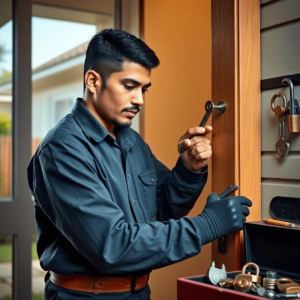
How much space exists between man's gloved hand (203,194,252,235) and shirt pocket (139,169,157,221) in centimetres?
35

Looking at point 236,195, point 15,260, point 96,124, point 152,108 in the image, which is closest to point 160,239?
point 236,195

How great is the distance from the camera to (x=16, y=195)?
262 cm

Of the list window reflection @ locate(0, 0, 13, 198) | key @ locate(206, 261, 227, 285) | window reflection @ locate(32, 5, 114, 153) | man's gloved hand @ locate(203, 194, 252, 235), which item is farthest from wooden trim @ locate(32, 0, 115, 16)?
key @ locate(206, 261, 227, 285)

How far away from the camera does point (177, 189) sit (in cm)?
168

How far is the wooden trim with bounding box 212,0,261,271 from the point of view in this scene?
146 cm

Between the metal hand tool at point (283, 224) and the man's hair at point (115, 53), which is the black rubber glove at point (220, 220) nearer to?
the metal hand tool at point (283, 224)

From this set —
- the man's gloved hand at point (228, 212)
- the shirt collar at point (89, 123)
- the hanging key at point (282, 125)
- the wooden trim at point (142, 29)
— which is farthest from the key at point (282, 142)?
the wooden trim at point (142, 29)

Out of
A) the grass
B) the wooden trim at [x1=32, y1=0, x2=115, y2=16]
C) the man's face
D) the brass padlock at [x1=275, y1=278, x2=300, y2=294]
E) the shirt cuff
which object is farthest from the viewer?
the wooden trim at [x1=32, y1=0, x2=115, y2=16]

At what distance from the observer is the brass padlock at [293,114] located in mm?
1344

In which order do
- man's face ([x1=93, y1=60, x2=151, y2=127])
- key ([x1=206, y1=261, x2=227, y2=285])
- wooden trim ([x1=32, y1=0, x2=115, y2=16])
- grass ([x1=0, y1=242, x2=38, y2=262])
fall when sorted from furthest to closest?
wooden trim ([x1=32, y1=0, x2=115, y2=16]) < grass ([x1=0, y1=242, x2=38, y2=262]) < man's face ([x1=93, y1=60, x2=151, y2=127]) < key ([x1=206, y1=261, x2=227, y2=285])

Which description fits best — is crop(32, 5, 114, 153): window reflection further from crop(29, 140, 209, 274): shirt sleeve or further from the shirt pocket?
crop(29, 140, 209, 274): shirt sleeve

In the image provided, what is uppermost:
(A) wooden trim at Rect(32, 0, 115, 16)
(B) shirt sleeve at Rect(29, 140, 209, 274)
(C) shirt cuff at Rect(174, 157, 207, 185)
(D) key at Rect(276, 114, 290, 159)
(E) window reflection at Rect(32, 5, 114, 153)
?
(A) wooden trim at Rect(32, 0, 115, 16)

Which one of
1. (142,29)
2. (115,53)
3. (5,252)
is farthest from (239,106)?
(5,252)

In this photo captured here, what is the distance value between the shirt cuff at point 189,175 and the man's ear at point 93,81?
40 centimetres
